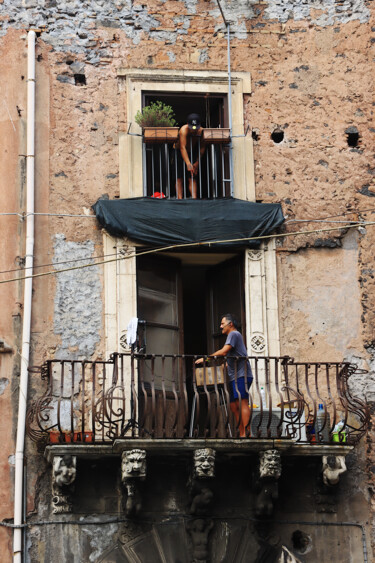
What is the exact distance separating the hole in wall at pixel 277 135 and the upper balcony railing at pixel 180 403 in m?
2.62

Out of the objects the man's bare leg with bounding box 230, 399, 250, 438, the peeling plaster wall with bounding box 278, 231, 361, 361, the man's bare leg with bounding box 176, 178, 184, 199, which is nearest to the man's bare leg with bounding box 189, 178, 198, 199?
the man's bare leg with bounding box 176, 178, 184, 199

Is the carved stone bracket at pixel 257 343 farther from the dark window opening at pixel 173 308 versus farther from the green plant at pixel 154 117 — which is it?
the green plant at pixel 154 117

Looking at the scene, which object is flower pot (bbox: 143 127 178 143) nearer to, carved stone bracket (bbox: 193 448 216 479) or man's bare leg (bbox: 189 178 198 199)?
man's bare leg (bbox: 189 178 198 199)

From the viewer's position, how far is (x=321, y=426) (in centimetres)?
1290

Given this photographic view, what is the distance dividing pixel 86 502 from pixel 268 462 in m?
1.88

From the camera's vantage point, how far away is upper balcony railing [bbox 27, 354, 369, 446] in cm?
1238

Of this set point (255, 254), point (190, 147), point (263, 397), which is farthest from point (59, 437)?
point (190, 147)

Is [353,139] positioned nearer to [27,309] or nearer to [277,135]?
[277,135]

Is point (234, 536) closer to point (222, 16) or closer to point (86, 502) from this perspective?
point (86, 502)

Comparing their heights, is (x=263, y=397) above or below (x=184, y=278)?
below

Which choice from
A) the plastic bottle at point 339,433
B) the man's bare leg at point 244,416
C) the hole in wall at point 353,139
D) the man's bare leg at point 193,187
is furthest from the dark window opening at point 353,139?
the man's bare leg at point 244,416

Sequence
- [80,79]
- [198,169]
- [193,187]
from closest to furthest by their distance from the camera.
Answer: [193,187], [198,169], [80,79]

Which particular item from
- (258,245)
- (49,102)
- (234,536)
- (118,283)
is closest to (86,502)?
(234,536)

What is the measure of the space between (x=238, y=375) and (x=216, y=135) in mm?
2943
